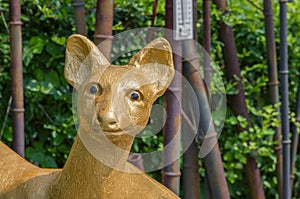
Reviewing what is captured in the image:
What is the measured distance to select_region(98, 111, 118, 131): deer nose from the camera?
4.31 feet

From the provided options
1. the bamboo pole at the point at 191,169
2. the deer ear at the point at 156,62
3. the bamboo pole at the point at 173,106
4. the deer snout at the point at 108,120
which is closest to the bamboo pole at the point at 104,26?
the bamboo pole at the point at 173,106


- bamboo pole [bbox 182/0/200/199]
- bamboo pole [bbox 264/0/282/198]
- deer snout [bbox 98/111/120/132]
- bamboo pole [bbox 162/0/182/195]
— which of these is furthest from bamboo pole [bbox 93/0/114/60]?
bamboo pole [bbox 264/0/282/198]

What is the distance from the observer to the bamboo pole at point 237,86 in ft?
8.16

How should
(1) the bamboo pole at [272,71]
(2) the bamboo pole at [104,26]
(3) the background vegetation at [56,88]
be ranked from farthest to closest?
(3) the background vegetation at [56,88] → (1) the bamboo pole at [272,71] → (2) the bamboo pole at [104,26]

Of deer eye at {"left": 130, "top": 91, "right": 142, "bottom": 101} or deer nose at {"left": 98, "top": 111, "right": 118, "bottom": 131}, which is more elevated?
deer eye at {"left": 130, "top": 91, "right": 142, "bottom": 101}

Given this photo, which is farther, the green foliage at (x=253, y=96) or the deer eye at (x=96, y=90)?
the green foliage at (x=253, y=96)

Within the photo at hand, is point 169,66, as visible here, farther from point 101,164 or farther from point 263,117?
point 263,117

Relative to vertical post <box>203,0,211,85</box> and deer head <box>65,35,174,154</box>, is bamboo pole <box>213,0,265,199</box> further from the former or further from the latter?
deer head <box>65,35,174,154</box>

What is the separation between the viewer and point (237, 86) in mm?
2555

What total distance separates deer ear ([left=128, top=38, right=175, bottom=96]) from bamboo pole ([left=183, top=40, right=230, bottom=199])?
621 millimetres

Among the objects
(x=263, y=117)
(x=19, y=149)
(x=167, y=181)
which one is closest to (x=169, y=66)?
(x=167, y=181)

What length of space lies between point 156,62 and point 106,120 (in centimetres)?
20

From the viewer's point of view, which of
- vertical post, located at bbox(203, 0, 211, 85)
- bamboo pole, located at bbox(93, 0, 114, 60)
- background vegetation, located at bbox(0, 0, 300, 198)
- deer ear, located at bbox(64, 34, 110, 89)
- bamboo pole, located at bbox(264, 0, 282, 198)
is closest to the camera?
deer ear, located at bbox(64, 34, 110, 89)

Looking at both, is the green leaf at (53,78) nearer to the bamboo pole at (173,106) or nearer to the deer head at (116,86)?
the bamboo pole at (173,106)
